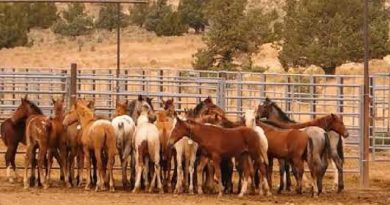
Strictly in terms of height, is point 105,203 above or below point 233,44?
below

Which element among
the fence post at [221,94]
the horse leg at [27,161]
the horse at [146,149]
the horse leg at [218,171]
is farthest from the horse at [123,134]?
the fence post at [221,94]

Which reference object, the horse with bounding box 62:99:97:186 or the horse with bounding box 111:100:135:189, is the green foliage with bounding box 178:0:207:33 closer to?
the horse with bounding box 62:99:97:186

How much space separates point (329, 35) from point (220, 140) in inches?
1082

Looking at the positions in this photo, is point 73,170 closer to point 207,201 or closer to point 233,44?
point 207,201

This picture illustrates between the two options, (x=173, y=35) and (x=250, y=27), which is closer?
(x=250, y=27)

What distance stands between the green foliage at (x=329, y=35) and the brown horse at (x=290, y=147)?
25.6 m

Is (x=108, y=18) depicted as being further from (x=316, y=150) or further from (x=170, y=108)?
(x=316, y=150)

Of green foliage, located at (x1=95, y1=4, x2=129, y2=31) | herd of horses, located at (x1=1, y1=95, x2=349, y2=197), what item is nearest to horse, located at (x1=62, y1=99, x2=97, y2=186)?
herd of horses, located at (x1=1, y1=95, x2=349, y2=197)

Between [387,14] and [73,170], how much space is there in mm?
33257

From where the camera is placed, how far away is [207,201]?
15047mm

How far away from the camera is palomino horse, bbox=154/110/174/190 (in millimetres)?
16234

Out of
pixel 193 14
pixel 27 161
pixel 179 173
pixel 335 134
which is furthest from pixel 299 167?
pixel 193 14

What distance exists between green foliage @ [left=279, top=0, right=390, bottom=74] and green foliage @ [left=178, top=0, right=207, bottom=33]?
906 inches

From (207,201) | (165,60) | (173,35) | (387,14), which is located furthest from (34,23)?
(207,201)
